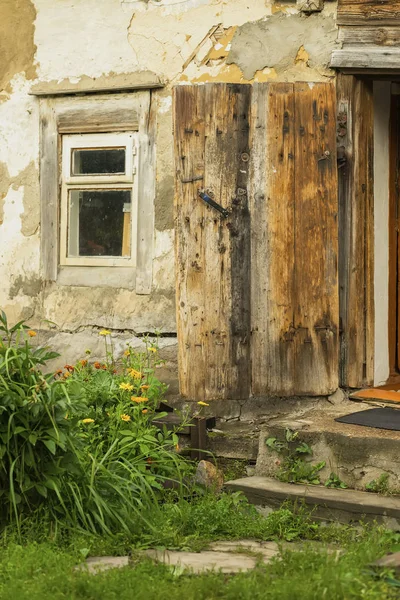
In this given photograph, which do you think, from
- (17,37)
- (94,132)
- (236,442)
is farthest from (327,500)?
(17,37)

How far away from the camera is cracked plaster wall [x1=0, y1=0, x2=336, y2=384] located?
671 centimetres

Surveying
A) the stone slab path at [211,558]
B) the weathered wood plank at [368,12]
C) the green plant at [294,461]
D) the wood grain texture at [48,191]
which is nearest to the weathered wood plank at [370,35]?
the weathered wood plank at [368,12]

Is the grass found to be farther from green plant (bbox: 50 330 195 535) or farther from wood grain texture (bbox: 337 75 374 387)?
wood grain texture (bbox: 337 75 374 387)

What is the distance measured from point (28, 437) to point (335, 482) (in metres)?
1.89

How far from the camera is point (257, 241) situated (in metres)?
6.34

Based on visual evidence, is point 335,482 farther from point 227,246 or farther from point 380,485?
Answer: point 227,246

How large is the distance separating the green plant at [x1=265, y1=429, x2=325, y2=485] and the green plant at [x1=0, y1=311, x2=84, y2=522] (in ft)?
4.87

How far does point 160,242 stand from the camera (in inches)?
283

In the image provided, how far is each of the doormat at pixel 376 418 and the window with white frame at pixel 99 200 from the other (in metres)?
Answer: 2.17

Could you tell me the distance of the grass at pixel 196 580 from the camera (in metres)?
3.85

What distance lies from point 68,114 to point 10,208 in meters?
0.90

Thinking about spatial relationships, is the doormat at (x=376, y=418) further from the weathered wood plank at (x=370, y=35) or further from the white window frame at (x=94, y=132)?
the weathered wood plank at (x=370, y=35)

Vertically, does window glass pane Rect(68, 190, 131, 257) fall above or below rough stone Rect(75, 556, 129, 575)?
above

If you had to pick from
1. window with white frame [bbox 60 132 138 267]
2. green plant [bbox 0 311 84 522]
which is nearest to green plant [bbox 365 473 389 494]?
green plant [bbox 0 311 84 522]
